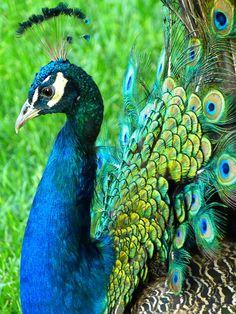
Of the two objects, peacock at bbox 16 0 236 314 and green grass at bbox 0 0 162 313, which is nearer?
peacock at bbox 16 0 236 314

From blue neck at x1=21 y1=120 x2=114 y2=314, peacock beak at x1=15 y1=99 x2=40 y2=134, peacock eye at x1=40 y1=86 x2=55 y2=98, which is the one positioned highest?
peacock eye at x1=40 y1=86 x2=55 y2=98

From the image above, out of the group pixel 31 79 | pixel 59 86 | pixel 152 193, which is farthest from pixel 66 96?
pixel 31 79

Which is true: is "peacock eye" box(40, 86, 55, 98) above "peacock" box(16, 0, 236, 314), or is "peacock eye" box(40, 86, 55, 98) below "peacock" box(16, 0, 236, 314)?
above

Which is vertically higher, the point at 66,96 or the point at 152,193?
A: the point at 66,96

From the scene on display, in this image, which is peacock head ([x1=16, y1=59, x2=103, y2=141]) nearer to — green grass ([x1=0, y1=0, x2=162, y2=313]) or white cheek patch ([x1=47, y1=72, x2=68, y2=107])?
white cheek patch ([x1=47, y1=72, x2=68, y2=107])

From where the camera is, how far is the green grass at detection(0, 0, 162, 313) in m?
3.32

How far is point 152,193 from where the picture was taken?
245 cm

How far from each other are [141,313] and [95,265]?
19 centimetres

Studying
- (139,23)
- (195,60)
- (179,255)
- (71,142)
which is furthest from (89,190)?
(139,23)

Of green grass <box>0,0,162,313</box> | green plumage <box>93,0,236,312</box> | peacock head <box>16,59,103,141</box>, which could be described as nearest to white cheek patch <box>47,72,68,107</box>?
peacock head <box>16,59,103,141</box>

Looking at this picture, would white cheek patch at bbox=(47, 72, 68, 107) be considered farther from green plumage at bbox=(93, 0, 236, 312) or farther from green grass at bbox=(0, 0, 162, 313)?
green grass at bbox=(0, 0, 162, 313)

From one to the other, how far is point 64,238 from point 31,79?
1.75 meters

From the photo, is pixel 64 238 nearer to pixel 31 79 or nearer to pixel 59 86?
pixel 59 86

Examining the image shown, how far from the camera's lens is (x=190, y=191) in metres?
2.40
